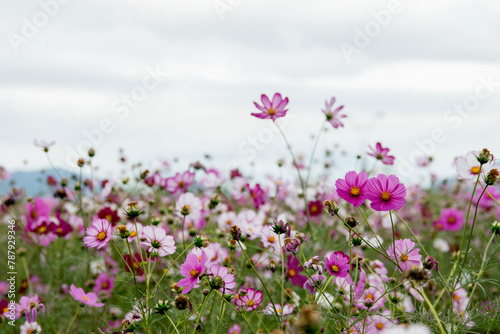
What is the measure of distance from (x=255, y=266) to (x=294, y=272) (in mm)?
206

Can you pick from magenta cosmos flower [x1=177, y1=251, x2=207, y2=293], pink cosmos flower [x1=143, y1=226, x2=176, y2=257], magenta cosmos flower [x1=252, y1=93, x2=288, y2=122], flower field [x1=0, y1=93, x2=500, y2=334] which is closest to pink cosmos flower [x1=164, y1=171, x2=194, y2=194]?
flower field [x1=0, y1=93, x2=500, y2=334]

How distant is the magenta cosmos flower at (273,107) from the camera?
1378 mm

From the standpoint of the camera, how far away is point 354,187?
3.28ft

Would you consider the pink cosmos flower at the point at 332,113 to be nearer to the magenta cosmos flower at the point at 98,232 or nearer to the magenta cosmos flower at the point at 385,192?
the magenta cosmos flower at the point at 385,192

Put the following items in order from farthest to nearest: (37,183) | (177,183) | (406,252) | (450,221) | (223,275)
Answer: (37,183), (450,221), (177,183), (406,252), (223,275)

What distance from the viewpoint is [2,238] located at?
2.85 m

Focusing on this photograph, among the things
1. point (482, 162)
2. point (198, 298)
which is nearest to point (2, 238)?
point (198, 298)

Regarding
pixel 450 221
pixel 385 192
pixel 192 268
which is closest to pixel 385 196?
pixel 385 192

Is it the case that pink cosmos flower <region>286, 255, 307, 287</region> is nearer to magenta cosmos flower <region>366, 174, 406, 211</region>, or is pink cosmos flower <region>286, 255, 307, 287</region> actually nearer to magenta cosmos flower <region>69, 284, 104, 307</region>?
magenta cosmos flower <region>366, 174, 406, 211</region>

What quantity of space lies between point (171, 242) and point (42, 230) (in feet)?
3.20

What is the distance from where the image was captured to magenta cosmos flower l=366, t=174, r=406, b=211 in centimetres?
97

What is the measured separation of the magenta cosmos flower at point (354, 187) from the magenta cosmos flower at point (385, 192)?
0.05 feet

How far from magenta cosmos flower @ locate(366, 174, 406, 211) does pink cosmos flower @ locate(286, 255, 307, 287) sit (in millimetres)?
496

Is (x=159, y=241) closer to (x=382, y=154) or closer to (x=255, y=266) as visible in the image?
(x=255, y=266)
